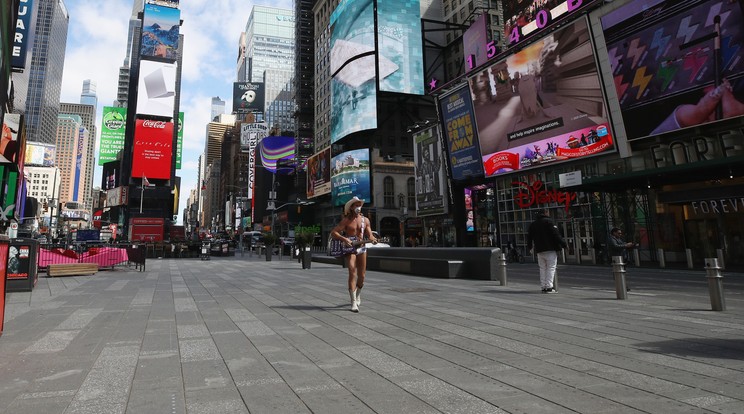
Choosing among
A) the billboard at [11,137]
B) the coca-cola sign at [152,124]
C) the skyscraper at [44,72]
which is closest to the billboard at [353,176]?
the billboard at [11,137]

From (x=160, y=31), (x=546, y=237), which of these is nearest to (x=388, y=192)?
(x=546, y=237)

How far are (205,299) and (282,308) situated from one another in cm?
260

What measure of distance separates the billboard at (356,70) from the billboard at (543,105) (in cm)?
3066

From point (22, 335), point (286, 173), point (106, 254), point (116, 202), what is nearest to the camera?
point (22, 335)

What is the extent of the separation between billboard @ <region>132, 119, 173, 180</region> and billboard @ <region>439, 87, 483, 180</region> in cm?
7100

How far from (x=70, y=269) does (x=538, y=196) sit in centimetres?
3239

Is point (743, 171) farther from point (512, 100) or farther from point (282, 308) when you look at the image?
point (282, 308)

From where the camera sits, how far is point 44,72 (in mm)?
111688

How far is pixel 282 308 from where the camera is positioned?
8.03 m

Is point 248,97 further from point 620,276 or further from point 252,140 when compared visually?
point 620,276

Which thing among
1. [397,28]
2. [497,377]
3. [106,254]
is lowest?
[497,377]

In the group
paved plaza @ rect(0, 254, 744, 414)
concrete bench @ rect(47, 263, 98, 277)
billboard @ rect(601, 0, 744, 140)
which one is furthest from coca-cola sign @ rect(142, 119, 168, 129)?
paved plaza @ rect(0, 254, 744, 414)

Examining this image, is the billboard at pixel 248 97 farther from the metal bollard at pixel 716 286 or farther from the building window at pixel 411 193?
the metal bollard at pixel 716 286

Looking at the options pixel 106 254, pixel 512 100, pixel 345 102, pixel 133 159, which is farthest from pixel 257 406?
pixel 133 159
